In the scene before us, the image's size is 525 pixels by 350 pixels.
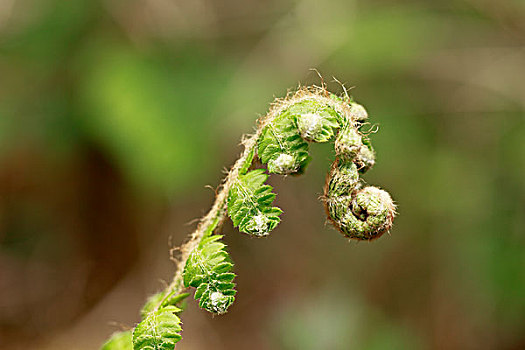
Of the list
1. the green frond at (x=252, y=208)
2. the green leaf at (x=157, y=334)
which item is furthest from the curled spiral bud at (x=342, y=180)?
the green leaf at (x=157, y=334)

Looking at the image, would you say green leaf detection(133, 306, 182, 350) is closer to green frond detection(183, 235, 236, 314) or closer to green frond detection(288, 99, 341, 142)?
green frond detection(183, 235, 236, 314)

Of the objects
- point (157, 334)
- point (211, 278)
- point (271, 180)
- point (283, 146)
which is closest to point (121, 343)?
point (157, 334)

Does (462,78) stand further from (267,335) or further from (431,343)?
(267,335)

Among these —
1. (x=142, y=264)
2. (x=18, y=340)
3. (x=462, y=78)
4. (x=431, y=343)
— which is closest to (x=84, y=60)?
(x=142, y=264)

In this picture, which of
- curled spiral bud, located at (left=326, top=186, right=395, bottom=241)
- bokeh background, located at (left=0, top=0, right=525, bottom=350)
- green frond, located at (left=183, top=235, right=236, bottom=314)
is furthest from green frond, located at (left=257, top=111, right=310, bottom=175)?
bokeh background, located at (left=0, top=0, right=525, bottom=350)

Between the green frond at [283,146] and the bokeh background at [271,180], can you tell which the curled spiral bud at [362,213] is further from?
the bokeh background at [271,180]

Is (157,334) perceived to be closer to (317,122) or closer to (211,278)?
(211,278)

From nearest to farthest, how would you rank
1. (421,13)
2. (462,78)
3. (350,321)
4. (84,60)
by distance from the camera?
(350,321)
(84,60)
(462,78)
(421,13)

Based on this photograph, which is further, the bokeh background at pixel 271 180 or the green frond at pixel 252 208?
the bokeh background at pixel 271 180
